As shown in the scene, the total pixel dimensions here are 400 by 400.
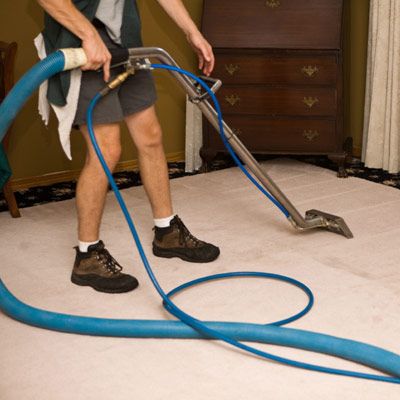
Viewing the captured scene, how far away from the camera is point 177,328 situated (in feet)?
7.81

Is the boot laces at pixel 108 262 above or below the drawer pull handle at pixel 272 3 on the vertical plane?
below

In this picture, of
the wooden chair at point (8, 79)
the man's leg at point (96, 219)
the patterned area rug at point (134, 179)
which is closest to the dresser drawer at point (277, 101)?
the patterned area rug at point (134, 179)

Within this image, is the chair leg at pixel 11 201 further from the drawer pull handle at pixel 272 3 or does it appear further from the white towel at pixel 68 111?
the drawer pull handle at pixel 272 3

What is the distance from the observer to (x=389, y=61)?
4.16 metres

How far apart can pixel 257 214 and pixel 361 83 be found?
4.52 feet

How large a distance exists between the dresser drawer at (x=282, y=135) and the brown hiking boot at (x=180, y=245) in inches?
51.7

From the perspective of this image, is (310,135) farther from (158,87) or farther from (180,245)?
(180,245)

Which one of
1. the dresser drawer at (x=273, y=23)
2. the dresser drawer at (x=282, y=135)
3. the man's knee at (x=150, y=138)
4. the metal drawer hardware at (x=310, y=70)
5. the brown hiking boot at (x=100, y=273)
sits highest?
the dresser drawer at (x=273, y=23)

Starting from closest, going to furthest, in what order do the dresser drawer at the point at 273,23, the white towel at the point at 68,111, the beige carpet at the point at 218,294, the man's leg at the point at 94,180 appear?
the beige carpet at the point at 218,294, the white towel at the point at 68,111, the man's leg at the point at 94,180, the dresser drawer at the point at 273,23

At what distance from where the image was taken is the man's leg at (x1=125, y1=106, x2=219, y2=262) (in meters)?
2.88

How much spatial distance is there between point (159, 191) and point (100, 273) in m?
0.38

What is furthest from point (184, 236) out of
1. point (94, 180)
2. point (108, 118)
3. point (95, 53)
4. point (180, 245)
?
point (95, 53)

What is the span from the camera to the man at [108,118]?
2.52 m

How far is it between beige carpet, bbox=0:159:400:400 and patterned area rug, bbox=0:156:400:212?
0.13 m
